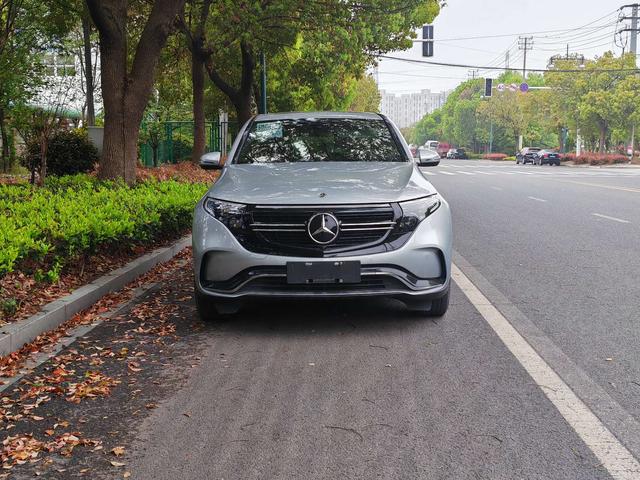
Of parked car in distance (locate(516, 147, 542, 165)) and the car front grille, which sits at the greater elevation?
the car front grille

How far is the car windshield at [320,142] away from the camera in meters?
6.73

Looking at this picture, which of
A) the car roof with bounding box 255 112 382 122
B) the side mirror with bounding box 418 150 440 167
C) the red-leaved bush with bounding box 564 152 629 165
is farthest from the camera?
the red-leaved bush with bounding box 564 152 629 165

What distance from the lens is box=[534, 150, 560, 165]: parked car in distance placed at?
58.8m

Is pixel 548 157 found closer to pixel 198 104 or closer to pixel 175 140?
pixel 175 140

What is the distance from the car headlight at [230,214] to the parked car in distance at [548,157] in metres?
56.8

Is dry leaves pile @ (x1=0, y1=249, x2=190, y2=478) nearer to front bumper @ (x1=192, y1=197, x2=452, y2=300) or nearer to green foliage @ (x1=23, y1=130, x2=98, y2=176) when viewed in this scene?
front bumper @ (x1=192, y1=197, x2=452, y2=300)

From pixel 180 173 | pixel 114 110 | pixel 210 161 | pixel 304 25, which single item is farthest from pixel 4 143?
pixel 210 161

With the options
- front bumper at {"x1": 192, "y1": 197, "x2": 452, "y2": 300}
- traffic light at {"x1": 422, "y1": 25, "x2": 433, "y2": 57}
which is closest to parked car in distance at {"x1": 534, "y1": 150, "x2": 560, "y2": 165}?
traffic light at {"x1": 422, "y1": 25, "x2": 433, "y2": 57}

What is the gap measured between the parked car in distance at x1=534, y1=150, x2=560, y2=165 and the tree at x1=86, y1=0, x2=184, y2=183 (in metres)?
50.9

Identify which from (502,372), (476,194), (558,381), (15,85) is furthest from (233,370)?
Answer: (15,85)

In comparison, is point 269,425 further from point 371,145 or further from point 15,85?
point 15,85

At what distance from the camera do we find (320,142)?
6.94m

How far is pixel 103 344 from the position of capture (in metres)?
5.25

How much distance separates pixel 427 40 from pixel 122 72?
769 inches
